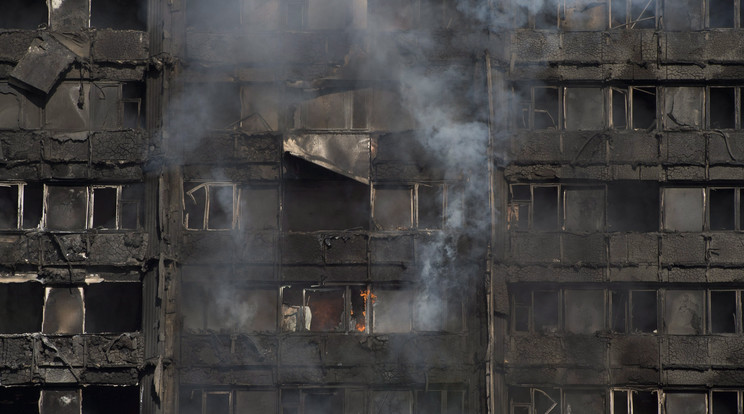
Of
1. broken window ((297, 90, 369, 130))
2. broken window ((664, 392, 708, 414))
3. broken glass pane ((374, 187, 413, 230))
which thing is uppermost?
broken window ((297, 90, 369, 130))

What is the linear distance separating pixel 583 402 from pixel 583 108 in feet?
21.6

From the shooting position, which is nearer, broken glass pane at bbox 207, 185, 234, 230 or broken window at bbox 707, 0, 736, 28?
broken glass pane at bbox 207, 185, 234, 230

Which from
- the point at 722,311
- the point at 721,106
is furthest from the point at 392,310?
the point at 721,106

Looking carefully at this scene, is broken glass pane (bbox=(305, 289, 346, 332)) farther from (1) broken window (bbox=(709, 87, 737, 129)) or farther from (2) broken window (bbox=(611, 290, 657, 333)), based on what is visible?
(1) broken window (bbox=(709, 87, 737, 129))

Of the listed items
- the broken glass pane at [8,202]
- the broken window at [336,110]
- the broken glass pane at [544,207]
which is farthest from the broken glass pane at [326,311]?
the broken glass pane at [8,202]

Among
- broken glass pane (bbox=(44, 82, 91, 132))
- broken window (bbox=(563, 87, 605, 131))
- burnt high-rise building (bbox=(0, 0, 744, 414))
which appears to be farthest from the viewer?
broken glass pane (bbox=(44, 82, 91, 132))

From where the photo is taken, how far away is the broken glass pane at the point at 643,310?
13.7m

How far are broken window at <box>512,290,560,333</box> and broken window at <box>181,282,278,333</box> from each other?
5.47 meters

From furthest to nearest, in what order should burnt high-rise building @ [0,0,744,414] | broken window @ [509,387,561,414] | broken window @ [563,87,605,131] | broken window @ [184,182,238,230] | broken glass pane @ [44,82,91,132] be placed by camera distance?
broken glass pane @ [44,82,91,132] → broken window @ [563,87,605,131] → broken window @ [184,182,238,230] → broken window @ [509,387,561,414] → burnt high-rise building @ [0,0,744,414]

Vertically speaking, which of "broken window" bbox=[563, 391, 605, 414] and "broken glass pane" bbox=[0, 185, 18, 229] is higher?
"broken glass pane" bbox=[0, 185, 18, 229]

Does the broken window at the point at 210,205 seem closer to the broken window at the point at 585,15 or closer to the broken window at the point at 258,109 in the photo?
the broken window at the point at 258,109

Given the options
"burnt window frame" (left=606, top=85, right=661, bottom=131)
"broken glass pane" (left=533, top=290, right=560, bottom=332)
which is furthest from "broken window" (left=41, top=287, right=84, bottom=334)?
"burnt window frame" (left=606, top=85, right=661, bottom=131)

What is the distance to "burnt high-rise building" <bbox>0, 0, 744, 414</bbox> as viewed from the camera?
1346 cm

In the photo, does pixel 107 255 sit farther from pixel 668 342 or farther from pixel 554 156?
pixel 668 342
